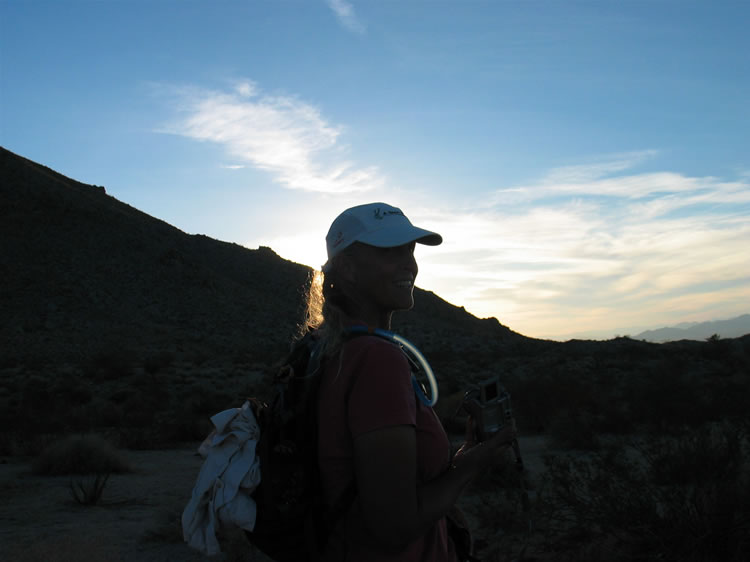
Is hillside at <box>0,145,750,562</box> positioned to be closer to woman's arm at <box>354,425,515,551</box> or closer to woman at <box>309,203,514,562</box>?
woman at <box>309,203,514,562</box>

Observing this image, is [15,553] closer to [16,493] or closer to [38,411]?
[16,493]

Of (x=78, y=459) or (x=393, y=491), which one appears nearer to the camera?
(x=393, y=491)

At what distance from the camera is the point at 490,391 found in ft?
7.50

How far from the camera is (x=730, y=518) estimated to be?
5.22 meters

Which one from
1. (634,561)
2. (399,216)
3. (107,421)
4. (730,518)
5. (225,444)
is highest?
(399,216)

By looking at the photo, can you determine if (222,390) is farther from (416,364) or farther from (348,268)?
(416,364)

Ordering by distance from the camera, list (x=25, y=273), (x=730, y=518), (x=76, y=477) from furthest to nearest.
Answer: (x=25, y=273) → (x=76, y=477) → (x=730, y=518)

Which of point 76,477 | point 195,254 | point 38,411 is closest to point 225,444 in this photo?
point 76,477

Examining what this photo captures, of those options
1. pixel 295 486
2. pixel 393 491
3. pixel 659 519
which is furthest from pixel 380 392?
pixel 659 519

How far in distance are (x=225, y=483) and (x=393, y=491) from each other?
529 millimetres

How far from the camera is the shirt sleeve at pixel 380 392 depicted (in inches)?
68.5

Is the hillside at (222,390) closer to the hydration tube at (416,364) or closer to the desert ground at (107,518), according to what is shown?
the desert ground at (107,518)

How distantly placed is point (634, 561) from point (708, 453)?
2099 millimetres

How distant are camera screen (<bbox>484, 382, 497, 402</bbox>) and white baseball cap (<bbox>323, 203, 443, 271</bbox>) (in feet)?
1.80
